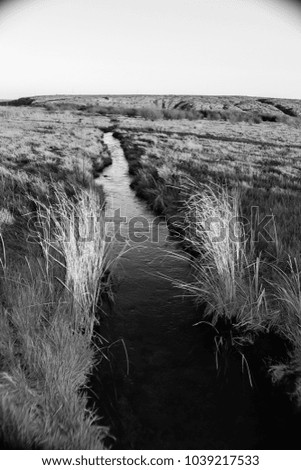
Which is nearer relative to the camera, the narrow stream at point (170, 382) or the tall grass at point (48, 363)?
the tall grass at point (48, 363)

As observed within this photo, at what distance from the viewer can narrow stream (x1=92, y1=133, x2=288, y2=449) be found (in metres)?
2.87

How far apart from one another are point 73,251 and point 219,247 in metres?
2.08

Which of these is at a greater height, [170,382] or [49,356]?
[49,356]

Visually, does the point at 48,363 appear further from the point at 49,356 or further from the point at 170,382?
the point at 170,382

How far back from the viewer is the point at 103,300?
4.90 meters

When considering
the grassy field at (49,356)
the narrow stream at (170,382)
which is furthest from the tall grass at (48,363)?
the narrow stream at (170,382)

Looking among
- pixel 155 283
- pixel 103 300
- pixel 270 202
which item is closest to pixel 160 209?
pixel 270 202

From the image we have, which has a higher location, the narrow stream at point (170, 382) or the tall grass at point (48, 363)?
the tall grass at point (48, 363)

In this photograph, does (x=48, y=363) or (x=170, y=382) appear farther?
(x=170, y=382)

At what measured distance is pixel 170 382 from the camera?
11.3 feet

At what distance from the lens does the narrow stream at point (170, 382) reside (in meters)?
2.87

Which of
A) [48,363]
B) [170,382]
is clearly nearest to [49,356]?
[48,363]

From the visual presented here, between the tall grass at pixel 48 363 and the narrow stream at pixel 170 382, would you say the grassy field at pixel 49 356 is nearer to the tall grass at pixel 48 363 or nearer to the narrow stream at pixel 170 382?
the tall grass at pixel 48 363

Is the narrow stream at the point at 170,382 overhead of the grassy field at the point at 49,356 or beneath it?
beneath
